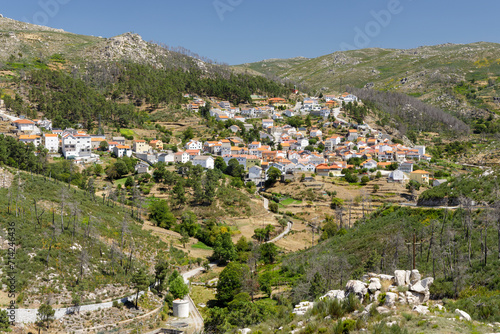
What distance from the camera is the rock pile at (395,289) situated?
1260cm

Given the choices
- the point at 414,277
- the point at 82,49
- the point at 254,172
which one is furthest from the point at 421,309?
the point at 82,49

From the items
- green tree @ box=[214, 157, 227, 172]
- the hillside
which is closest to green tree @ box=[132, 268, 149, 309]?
green tree @ box=[214, 157, 227, 172]

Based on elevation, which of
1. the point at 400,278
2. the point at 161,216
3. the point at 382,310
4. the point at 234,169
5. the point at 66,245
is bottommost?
the point at 161,216

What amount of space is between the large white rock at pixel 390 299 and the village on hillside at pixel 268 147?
161ft

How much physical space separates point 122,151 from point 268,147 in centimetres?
2749

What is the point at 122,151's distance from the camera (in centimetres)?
6206

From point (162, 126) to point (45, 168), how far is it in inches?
1353

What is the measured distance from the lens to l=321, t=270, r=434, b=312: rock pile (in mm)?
12603

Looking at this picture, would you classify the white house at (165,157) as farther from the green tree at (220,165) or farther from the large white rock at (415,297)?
the large white rock at (415,297)

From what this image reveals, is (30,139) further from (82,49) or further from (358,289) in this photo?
(82,49)

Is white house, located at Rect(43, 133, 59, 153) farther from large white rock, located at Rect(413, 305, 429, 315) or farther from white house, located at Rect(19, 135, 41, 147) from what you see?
large white rock, located at Rect(413, 305, 429, 315)

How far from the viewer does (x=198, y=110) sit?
91312mm

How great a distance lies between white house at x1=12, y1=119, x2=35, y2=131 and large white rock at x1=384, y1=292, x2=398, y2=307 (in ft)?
206

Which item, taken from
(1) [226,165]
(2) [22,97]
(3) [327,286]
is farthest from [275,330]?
(2) [22,97]
